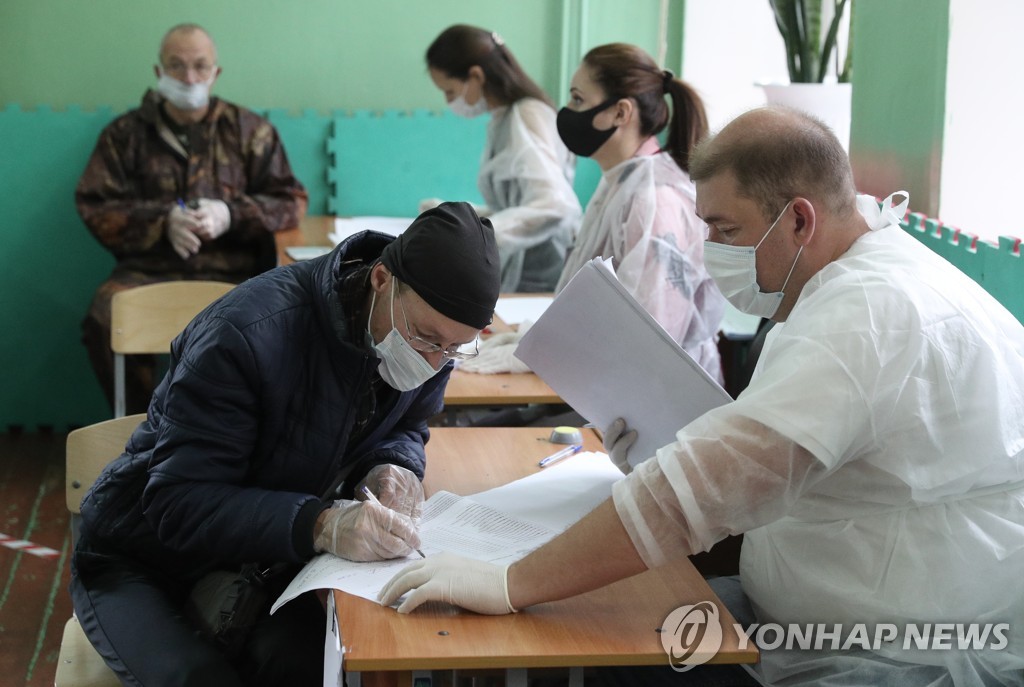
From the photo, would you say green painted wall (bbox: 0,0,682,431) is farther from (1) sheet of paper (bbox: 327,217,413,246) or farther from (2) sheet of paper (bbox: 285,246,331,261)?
(2) sheet of paper (bbox: 285,246,331,261)

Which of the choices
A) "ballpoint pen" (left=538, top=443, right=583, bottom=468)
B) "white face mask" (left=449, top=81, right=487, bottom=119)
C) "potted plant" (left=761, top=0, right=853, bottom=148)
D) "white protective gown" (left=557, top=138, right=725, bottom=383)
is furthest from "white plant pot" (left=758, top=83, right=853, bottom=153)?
"ballpoint pen" (left=538, top=443, right=583, bottom=468)

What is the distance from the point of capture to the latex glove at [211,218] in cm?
426

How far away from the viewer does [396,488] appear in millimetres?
1863

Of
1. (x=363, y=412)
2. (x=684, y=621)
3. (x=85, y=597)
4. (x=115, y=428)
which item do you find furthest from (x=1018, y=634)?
(x=115, y=428)

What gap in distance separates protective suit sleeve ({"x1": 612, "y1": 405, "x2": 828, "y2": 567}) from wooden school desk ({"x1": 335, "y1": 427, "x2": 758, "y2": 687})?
0.10 m

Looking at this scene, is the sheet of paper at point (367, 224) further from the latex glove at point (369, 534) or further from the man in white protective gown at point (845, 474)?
the man in white protective gown at point (845, 474)

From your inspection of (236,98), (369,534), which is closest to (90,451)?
(369,534)

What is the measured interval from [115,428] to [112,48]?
3002 millimetres

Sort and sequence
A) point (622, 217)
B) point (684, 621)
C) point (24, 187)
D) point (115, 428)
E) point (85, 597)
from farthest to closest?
point (24, 187), point (622, 217), point (115, 428), point (85, 597), point (684, 621)

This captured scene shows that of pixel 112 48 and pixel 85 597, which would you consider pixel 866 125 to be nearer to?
pixel 85 597

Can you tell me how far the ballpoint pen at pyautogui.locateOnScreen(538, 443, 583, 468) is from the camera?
212cm

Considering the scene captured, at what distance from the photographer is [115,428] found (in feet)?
6.98

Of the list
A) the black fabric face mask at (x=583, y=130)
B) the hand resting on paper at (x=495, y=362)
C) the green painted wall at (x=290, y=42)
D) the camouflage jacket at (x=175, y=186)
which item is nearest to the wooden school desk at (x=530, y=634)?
the hand resting on paper at (x=495, y=362)

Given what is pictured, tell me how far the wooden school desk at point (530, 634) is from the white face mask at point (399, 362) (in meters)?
0.42
